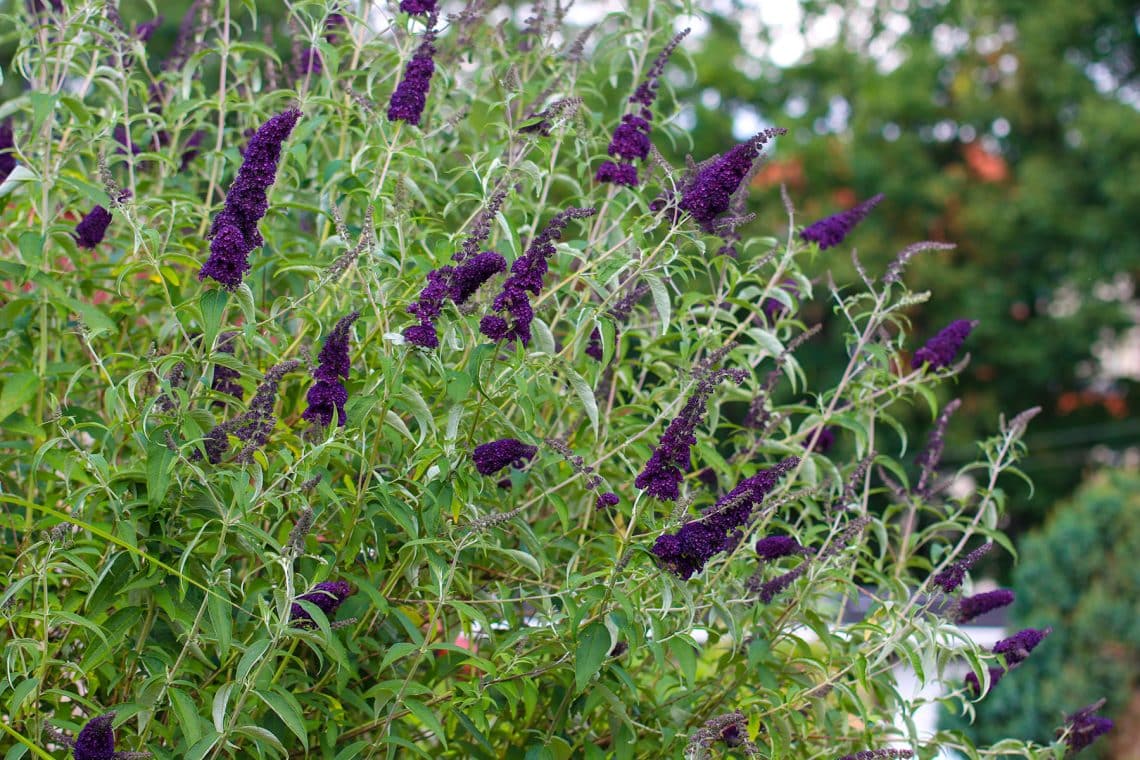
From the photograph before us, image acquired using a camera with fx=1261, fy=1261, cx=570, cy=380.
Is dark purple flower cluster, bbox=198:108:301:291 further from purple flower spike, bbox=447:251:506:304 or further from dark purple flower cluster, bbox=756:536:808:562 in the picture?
dark purple flower cluster, bbox=756:536:808:562

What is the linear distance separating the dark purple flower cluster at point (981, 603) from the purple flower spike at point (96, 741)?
87.3 inches

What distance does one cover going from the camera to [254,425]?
2812 millimetres

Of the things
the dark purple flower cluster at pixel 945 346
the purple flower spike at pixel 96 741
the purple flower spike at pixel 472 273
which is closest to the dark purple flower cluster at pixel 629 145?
the purple flower spike at pixel 472 273

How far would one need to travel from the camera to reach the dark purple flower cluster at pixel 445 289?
2611 millimetres

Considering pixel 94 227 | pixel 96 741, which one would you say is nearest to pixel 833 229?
pixel 94 227

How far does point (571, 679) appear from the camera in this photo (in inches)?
121

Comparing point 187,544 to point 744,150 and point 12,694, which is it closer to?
point 12,694

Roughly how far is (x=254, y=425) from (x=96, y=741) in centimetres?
74

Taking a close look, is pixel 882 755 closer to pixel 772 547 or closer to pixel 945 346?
pixel 772 547

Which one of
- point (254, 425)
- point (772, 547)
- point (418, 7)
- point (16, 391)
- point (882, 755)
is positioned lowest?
point (882, 755)

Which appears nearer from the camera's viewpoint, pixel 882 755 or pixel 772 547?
pixel 882 755

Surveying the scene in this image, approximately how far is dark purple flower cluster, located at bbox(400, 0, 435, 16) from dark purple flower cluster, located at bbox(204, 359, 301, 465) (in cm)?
109

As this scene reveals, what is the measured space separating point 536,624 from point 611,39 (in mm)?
1954

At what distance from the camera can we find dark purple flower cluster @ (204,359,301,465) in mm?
2625
